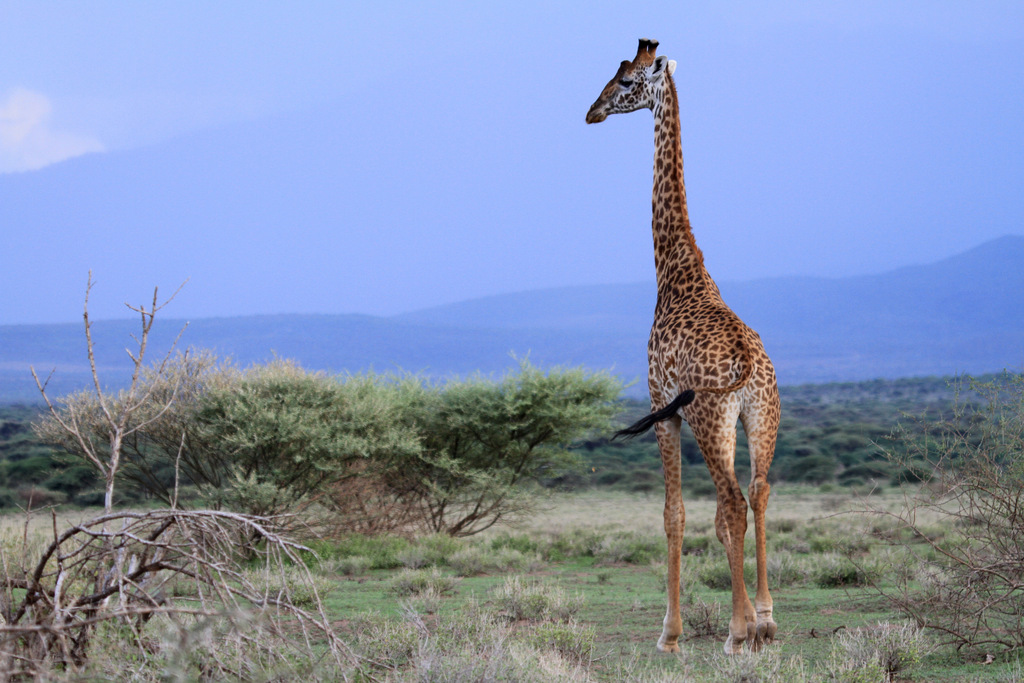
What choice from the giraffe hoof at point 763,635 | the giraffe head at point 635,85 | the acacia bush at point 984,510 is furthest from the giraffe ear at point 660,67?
the giraffe hoof at point 763,635

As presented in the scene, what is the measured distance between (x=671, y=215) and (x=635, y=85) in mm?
1265

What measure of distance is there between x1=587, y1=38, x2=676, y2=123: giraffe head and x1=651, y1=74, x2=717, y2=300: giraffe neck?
120mm

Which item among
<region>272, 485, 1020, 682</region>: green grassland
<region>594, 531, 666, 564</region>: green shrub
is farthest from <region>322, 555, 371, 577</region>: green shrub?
<region>594, 531, 666, 564</region>: green shrub

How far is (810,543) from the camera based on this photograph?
17.4 meters

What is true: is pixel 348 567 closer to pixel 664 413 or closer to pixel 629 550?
pixel 629 550

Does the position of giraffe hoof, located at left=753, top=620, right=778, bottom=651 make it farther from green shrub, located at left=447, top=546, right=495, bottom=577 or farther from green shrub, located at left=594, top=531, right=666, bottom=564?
green shrub, located at left=594, top=531, right=666, bottom=564

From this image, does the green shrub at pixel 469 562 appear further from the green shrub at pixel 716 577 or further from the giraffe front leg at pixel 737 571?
the giraffe front leg at pixel 737 571

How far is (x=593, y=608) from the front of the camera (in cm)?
1013

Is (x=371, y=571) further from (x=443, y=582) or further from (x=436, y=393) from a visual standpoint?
(x=436, y=393)

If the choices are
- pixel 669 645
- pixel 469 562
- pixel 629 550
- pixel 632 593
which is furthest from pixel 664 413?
pixel 629 550

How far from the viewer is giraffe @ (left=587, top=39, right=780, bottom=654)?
663 centimetres

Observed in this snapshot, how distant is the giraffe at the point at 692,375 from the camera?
663cm

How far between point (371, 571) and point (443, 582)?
3224mm

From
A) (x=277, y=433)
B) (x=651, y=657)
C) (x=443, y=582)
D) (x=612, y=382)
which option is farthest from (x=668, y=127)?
(x=612, y=382)
